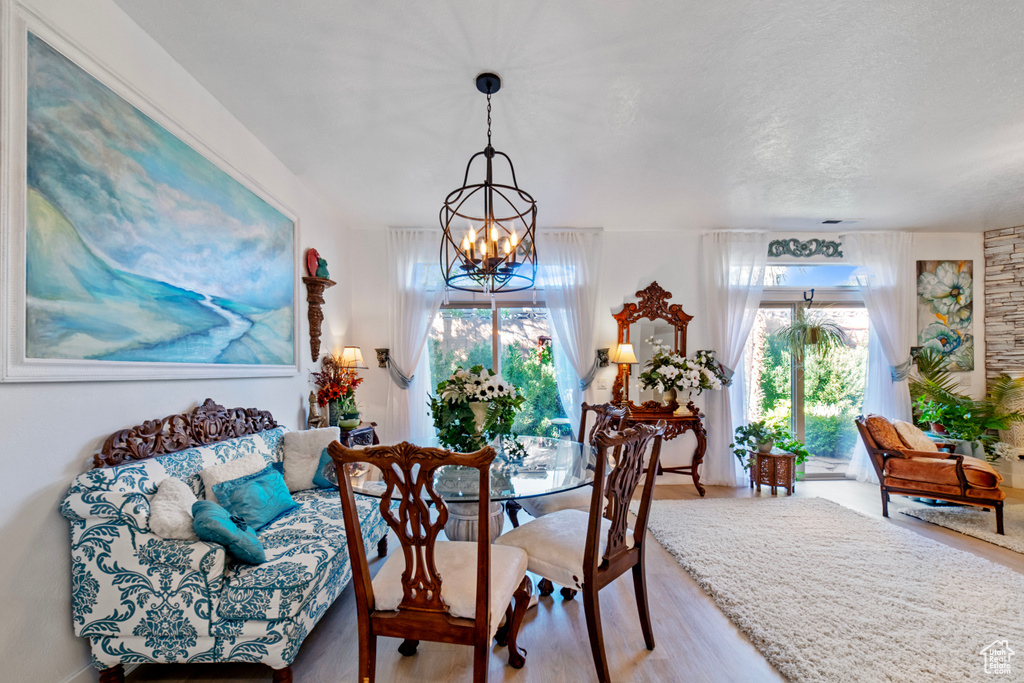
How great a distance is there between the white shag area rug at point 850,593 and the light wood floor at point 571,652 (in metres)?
0.15

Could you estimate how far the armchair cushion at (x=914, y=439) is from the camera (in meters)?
3.96

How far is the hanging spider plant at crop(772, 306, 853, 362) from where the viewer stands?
16.7ft

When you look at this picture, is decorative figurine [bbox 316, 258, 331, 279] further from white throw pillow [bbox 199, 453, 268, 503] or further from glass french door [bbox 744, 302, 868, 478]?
glass french door [bbox 744, 302, 868, 478]

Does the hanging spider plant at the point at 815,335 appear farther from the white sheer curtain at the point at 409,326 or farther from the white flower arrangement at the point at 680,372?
the white sheer curtain at the point at 409,326

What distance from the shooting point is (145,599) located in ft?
Answer: 5.51

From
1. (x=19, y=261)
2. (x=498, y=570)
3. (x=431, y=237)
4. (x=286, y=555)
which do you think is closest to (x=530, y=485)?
(x=498, y=570)

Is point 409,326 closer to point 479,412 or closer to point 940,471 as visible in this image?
point 479,412

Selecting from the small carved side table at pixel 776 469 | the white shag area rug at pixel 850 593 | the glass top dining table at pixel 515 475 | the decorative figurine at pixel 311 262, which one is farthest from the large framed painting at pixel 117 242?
the small carved side table at pixel 776 469

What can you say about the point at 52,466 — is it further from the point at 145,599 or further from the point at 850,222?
the point at 850,222

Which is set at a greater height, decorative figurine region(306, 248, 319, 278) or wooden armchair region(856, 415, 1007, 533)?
decorative figurine region(306, 248, 319, 278)

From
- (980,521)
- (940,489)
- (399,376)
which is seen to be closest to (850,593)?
(940,489)

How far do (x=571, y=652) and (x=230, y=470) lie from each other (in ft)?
6.05

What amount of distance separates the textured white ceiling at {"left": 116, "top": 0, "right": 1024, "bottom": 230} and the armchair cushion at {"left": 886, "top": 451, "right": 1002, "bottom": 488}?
7.24 feet

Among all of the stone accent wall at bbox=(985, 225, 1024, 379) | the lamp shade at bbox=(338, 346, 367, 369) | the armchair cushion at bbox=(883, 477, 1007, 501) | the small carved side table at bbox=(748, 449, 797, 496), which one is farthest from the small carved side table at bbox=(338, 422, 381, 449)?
the stone accent wall at bbox=(985, 225, 1024, 379)
